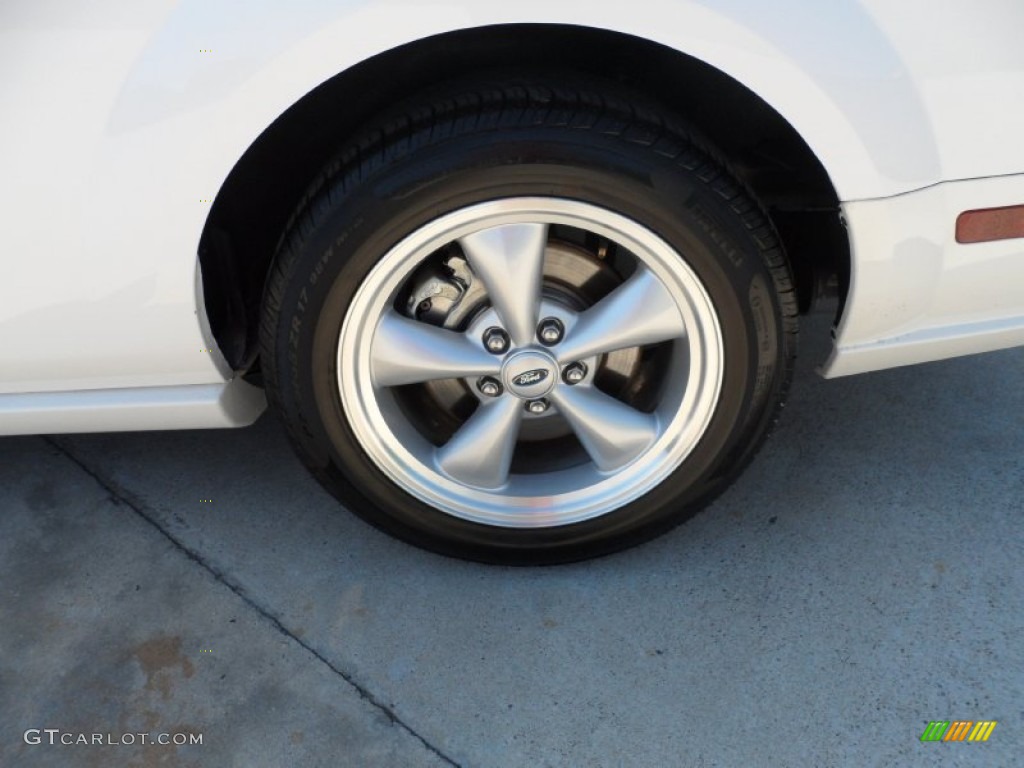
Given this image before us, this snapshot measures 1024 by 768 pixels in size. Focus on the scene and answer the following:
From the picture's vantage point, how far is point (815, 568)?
1938 millimetres

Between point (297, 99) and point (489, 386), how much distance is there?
67cm

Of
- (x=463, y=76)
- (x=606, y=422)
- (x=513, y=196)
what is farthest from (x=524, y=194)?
(x=606, y=422)

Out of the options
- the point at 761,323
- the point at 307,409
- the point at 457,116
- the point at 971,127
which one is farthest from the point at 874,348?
the point at 307,409

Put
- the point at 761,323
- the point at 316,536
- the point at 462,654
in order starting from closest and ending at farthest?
the point at 761,323, the point at 462,654, the point at 316,536

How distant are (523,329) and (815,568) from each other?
80 centimetres

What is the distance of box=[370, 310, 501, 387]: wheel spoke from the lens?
175cm

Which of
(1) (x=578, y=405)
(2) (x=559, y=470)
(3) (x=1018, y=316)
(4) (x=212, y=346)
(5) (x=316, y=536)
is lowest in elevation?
(5) (x=316, y=536)

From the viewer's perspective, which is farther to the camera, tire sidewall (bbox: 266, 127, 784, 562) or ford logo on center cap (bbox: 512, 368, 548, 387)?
ford logo on center cap (bbox: 512, 368, 548, 387)

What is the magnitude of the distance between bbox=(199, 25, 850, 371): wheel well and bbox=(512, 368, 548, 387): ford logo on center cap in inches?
20.5

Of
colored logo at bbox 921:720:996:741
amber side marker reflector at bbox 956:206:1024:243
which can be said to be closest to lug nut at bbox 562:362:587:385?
amber side marker reflector at bbox 956:206:1024:243

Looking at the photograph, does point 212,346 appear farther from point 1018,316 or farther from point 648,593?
point 1018,316

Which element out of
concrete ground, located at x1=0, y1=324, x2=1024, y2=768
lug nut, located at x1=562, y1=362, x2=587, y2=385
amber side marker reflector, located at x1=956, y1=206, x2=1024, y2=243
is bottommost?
concrete ground, located at x1=0, y1=324, x2=1024, y2=768

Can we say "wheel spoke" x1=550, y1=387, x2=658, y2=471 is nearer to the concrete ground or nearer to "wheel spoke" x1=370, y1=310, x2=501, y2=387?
"wheel spoke" x1=370, y1=310, x2=501, y2=387

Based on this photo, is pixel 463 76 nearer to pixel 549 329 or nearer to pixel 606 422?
pixel 549 329
